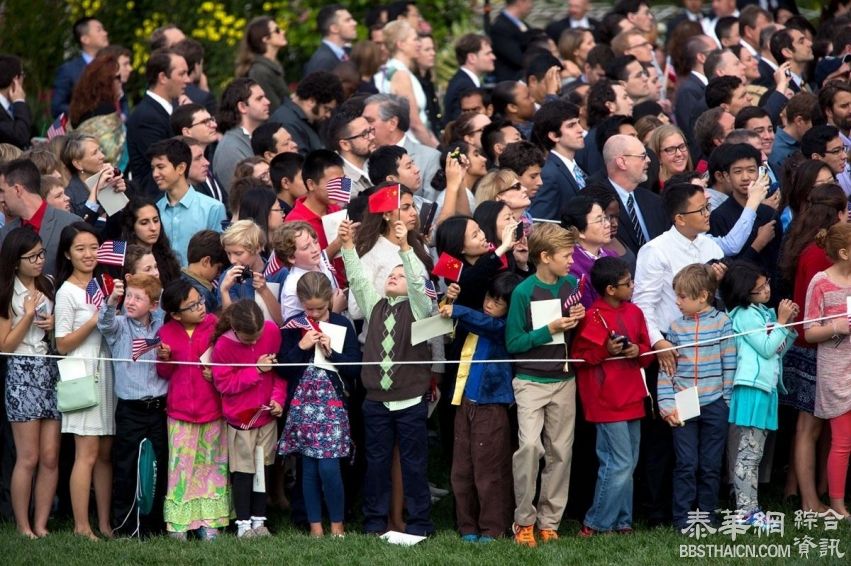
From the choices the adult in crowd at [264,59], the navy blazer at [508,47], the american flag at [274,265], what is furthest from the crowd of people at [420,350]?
the navy blazer at [508,47]

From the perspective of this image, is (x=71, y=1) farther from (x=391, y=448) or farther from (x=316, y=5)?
(x=391, y=448)

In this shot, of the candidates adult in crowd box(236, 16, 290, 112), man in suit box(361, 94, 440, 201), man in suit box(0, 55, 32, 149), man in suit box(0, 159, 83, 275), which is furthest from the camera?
adult in crowd box(236, 16, 290, 112)

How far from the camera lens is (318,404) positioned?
9.22m

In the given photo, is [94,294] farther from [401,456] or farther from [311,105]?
[311,105]

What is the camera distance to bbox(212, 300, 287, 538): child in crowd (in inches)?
362

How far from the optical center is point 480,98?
13219 millimetres

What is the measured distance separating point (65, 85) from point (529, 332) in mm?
7298

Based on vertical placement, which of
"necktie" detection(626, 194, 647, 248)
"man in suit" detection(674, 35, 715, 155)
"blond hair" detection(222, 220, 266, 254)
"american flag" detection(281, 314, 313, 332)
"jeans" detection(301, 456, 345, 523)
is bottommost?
"jeans" detection(301, 456, 345, 523)

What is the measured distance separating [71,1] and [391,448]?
976 cm

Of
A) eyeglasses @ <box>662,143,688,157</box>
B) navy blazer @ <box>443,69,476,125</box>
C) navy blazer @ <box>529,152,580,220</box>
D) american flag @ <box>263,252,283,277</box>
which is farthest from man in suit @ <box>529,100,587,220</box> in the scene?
navy blazer @ <box>443,69,476,125</box>

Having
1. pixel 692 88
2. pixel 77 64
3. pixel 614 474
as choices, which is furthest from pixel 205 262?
pixel 692 88

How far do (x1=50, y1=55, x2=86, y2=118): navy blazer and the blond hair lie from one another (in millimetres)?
5485

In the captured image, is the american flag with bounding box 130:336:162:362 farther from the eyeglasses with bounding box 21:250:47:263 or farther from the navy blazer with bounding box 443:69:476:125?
the navy blazer with bounding box 443:69:476:125

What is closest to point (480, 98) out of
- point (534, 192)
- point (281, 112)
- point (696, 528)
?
point (281, 112)
